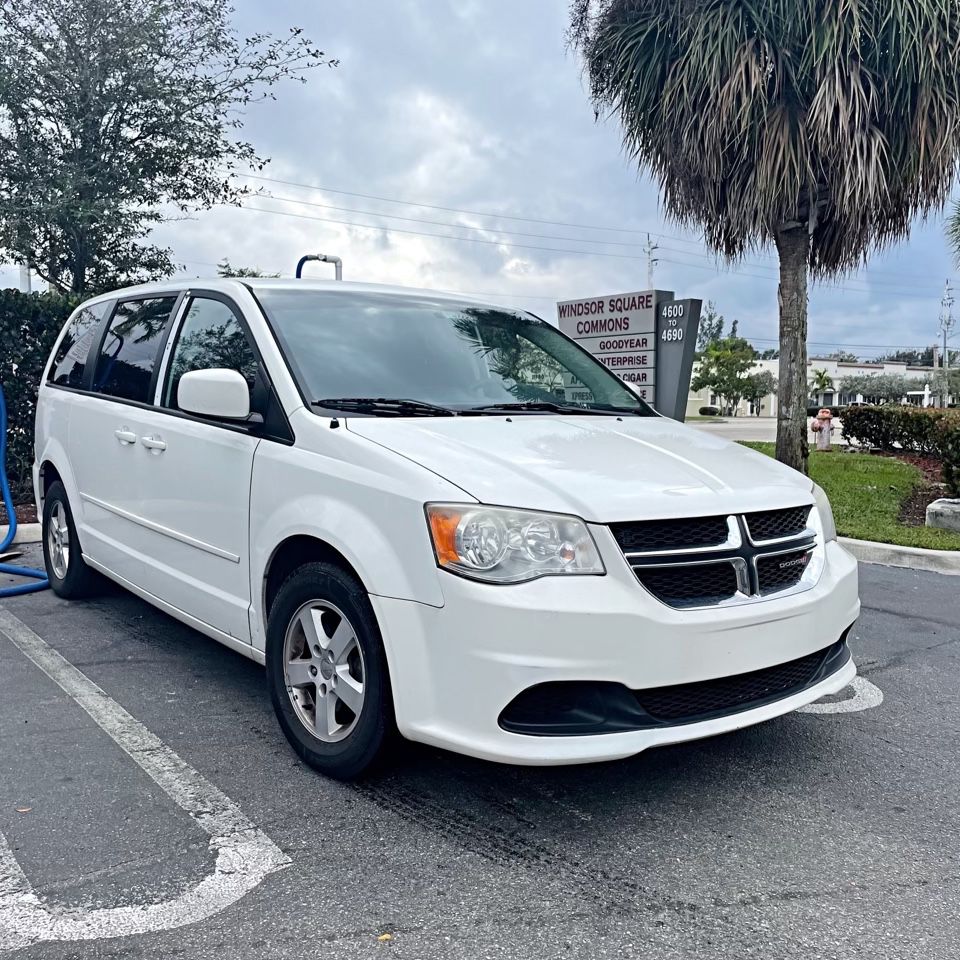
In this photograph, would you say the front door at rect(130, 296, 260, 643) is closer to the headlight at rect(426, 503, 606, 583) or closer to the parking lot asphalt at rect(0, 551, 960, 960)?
the parking lot asphalt at rect(0, 551, 960, 960)

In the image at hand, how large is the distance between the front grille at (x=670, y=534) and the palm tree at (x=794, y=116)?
7445mm

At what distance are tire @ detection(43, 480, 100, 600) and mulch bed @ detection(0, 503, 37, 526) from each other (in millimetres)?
2831

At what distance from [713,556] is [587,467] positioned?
19.1 inches

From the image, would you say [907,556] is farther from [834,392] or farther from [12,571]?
[834,392]

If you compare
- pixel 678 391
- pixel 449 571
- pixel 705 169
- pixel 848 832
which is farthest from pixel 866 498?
pixel 449 571

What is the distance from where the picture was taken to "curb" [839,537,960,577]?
7367 millimetres

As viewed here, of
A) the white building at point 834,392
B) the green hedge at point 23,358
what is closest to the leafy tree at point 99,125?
the green hedge at point 23,358

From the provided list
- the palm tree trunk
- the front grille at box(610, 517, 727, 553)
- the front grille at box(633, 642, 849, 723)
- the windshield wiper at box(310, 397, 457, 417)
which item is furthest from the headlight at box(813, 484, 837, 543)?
the palm tree trunk

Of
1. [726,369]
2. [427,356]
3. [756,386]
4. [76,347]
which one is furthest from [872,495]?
[756,386]

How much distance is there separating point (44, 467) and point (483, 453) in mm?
3787

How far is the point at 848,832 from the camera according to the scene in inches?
116

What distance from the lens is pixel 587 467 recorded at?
3061 mm

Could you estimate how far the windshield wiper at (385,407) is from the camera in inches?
135

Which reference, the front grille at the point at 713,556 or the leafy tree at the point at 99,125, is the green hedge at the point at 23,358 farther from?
the front grille at the point at 713,556
